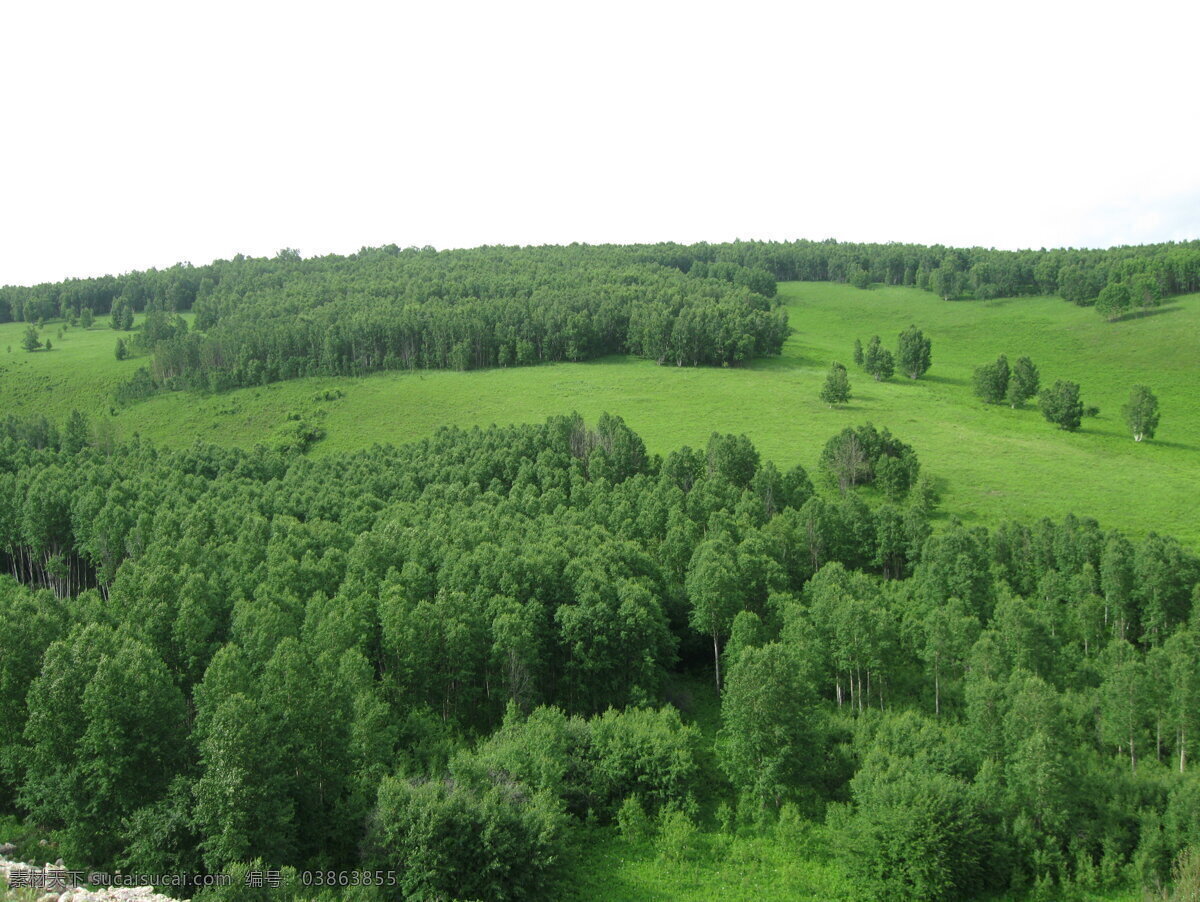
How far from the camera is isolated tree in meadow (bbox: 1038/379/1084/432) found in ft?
400

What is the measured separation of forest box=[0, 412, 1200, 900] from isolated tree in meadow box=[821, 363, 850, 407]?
167ft

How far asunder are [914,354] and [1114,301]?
6224cm

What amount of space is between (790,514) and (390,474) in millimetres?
45147

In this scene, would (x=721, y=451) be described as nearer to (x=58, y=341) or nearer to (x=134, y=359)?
(x=134, y=359)

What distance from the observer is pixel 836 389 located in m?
132

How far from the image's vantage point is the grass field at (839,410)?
326ft

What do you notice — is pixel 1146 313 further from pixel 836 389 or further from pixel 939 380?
pixel 836 389

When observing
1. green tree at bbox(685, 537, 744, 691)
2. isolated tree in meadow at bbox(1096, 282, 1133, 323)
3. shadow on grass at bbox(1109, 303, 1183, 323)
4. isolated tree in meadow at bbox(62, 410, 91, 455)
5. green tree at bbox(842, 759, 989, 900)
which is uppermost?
isolated tree in meadow at bbox(1096, 282, 1133, 323)

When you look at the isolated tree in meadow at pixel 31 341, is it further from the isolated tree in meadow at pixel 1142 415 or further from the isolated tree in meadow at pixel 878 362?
the isolated tree in meadow at pixel 1142 415

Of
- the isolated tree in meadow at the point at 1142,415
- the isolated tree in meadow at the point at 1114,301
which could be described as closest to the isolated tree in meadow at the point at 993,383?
the isolated tree in meadow at the point at 1142,415

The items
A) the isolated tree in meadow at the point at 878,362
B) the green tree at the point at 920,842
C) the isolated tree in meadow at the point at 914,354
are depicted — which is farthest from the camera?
the isolated tree in meadow at the point at 914,354

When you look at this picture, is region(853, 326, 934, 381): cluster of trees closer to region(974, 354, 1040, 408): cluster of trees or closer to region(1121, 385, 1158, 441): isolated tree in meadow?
region(974, 354, 1040, 408): cluster of trees

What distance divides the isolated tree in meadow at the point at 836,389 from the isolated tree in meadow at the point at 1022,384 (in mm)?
26383

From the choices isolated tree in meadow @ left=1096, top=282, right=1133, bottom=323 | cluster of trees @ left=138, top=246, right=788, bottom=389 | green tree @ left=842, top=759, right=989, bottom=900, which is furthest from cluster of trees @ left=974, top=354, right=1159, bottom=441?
green tree @ left=842, top=759, right=989, bottom=900
